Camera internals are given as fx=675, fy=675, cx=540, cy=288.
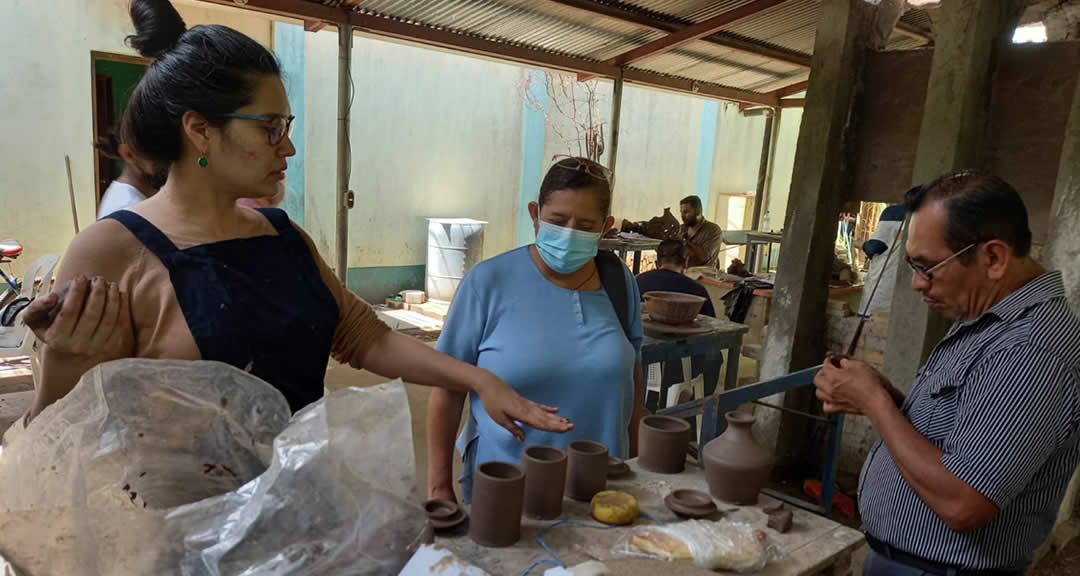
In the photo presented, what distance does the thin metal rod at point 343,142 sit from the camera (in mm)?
5605

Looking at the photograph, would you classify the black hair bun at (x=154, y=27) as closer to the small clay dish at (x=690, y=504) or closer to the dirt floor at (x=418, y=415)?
the small clay dish at (x=690, y=504)

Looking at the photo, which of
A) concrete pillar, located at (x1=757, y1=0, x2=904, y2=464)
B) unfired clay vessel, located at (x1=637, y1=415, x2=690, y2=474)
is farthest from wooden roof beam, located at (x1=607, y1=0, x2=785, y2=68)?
unfired clay vessel, located at (x1=637, y1=415, x2=690, y2=474)

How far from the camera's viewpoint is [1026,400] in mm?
1485

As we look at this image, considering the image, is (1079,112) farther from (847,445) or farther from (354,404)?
(354,404)

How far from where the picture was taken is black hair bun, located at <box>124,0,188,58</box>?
1.60 metres

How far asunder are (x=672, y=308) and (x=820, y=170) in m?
1.19

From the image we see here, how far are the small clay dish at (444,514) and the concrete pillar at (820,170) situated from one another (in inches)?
119

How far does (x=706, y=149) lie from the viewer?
13.8 m

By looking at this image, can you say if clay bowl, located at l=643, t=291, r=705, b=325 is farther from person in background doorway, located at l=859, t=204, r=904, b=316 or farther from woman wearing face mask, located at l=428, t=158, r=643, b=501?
woman wearing face mask, located at l=428, t=158, r=643, b=501

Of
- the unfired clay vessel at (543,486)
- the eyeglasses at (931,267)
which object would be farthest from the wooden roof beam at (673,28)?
the unfired clay vessel at (543,486)

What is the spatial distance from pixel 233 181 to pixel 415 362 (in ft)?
2.12

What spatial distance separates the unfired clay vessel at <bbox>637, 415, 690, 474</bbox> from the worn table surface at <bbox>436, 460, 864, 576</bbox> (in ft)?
0.20

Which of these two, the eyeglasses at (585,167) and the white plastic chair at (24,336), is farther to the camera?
the white plastic chair at (24,336)

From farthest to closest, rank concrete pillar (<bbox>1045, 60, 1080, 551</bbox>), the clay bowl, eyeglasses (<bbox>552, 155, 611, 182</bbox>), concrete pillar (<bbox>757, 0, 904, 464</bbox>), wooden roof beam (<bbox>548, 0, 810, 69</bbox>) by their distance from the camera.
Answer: wooden roof beam (<bbox>548, 0, 810, 69</bbox>), the clay bowl, concrete pillar (<bbox>757, 0, 904, 464</bbox>), concrete pillar (<bbox>1045, 60, 1080, 551</bbox>), eyeglasses (<bbox>552, 155, 611, 182</bbox>)
